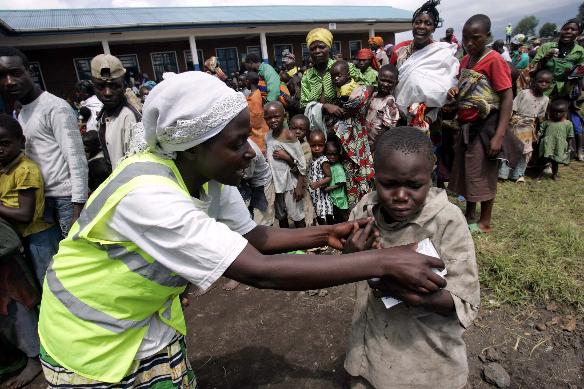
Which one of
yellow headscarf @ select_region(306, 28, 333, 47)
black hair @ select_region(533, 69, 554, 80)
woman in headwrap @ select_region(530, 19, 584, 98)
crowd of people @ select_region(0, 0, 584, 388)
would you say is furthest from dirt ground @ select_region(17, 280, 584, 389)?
woman in headwrap @ select_region(530, 19, 584, 98)

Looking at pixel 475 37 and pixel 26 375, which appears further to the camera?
pixel 475 37

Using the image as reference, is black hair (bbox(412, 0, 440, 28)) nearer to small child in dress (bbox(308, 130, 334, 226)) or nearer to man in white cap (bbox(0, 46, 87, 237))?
small child in dress (bbox(308, 130, 334, 226))

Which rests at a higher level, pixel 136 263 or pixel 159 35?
pixel 159 35

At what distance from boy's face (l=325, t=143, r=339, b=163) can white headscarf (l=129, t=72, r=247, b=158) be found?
3019mm

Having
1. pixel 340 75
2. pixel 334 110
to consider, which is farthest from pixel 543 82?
pixel 334 110

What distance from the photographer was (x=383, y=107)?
3.98 meters

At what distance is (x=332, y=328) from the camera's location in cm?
277

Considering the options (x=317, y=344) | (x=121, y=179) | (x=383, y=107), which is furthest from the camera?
(x=383, y=107)

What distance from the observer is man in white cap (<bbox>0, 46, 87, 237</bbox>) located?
264 centimetres

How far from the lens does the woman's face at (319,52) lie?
13.7 ft

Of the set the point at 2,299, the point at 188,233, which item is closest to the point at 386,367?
the point at 188,233

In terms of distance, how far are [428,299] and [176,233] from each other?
0.92 metres

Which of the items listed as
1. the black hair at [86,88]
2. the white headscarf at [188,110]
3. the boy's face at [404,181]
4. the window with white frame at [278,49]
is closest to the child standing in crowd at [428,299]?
the boy's face at [404,181]

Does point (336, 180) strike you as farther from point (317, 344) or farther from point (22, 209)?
point (22, 209)
